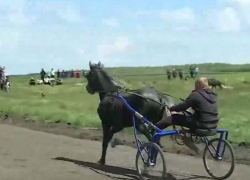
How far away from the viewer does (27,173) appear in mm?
11758

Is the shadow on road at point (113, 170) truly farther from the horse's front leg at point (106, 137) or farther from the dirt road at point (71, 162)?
the horse's front leg at point (106, 137)

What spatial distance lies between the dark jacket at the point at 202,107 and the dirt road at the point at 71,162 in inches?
49.5

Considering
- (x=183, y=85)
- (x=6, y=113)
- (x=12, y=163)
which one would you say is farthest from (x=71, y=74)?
(x=12, y=163)

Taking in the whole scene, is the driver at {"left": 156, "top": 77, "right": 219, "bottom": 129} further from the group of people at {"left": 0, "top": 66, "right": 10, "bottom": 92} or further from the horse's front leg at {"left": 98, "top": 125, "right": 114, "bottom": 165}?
the group of people at {"left": 0, "top": 66, "right": 10, "bottom": 92}

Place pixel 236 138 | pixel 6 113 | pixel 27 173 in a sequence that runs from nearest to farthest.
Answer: pixel 27 173
pixel 236 138
pixel 6 113

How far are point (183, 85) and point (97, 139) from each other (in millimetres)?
33490

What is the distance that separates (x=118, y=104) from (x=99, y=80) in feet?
4.31

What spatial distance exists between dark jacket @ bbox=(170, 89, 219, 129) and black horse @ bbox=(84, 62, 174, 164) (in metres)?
1.49

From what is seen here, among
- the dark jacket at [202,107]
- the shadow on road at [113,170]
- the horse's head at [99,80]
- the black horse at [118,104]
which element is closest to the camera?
the dark jacket at [202,107]

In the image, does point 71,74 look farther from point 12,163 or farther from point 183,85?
point 12,163

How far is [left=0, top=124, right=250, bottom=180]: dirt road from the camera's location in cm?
1148

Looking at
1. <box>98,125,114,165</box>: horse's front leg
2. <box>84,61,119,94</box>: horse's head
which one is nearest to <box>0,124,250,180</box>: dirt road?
<box>98,125,114,165</box>: horse's front leg

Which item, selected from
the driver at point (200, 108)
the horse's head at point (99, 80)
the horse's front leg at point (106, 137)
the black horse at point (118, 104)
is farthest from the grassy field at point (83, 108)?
the driver at point (200, 108)

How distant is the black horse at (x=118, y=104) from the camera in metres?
12.1
